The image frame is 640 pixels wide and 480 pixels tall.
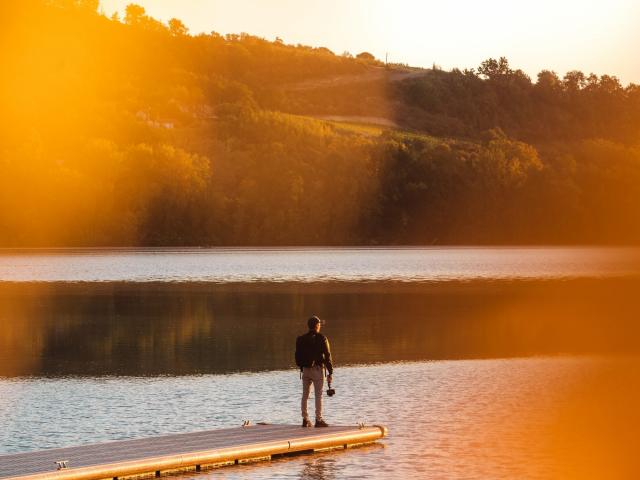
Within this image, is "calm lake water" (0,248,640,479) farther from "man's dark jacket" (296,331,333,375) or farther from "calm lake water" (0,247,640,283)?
"calm lake water" (0,247,640,283)

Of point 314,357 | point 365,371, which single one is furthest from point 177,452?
point 365,371

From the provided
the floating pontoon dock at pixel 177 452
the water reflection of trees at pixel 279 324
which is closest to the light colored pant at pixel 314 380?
the floating pontoon dock at pixel 177 452

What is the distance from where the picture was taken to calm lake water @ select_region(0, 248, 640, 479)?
2269 centimetres

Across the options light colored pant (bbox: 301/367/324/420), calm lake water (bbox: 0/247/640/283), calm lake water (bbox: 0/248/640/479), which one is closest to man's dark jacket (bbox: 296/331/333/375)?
light colored pant (bbox: 301/367/324/420)

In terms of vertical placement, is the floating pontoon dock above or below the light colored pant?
below

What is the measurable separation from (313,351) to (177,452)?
11.3 feet

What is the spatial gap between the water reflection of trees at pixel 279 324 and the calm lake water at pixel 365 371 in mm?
119

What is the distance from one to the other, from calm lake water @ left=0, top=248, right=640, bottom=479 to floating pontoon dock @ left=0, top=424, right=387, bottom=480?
39cm

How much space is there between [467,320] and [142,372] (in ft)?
71.6

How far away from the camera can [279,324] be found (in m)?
51.8

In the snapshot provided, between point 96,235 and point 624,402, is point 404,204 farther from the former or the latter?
Answer: point 624,402

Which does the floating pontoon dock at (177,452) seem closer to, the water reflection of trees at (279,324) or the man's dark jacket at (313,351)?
the man's dark jacket at (313,351)

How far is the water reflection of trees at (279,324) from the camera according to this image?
39781 millimetres

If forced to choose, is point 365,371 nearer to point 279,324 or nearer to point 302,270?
point 279,324
